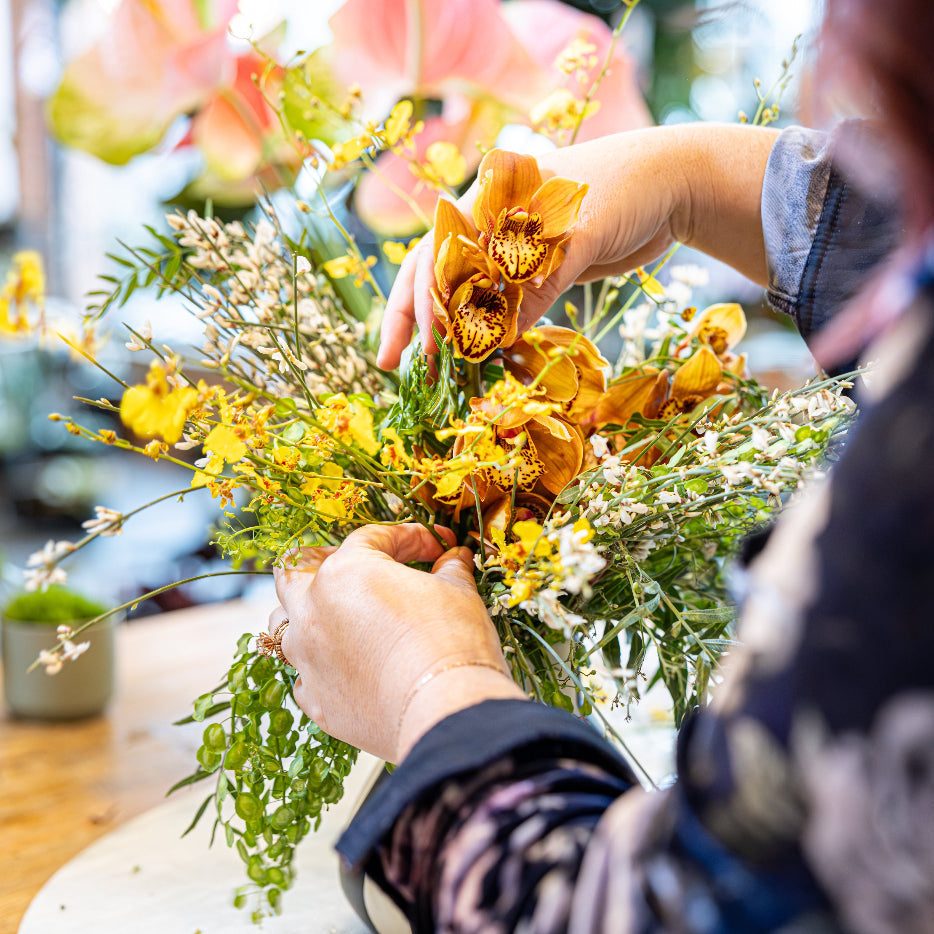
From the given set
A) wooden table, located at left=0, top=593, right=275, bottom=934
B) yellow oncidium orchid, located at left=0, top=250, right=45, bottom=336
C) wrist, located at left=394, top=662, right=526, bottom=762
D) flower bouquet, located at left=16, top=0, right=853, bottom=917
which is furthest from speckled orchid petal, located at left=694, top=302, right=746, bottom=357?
wooden table, located at left=0, top=593, right=275, bottom=934

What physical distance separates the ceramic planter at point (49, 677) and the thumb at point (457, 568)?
49 cm

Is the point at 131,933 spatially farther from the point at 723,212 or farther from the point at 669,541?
the point at 723,212

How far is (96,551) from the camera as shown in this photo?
11.9 ft

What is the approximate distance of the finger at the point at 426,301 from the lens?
0.51 m

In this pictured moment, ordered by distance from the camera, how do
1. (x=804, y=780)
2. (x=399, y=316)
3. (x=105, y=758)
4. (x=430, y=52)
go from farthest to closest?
(x=105, y=758) → (x=430, y=52) → (x=399, y=316) → (x=804, y=780)

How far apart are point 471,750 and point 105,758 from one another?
0.62 metres

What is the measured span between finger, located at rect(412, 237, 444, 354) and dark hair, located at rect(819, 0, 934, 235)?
29 centimetres

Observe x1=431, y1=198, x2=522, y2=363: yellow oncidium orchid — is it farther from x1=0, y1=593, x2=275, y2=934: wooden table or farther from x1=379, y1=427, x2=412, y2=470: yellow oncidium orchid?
x1=0, y1=593, x2=275, y2=934: wooden table

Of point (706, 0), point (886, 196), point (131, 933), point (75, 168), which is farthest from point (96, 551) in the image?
point (886, 196)

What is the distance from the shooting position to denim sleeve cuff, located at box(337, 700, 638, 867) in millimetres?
339

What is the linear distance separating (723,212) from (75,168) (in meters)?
4.70

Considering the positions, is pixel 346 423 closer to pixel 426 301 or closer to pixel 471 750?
pixel 426 301

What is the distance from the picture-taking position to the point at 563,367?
0.53 m

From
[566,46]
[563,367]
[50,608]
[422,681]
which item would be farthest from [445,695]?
[50,608]
